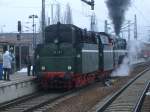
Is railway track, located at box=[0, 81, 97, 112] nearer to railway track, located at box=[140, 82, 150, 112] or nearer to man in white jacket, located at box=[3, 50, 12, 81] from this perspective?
man in white jacket, located at box=[3, 50, 12, 81]

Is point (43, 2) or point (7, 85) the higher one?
point (43, 2)

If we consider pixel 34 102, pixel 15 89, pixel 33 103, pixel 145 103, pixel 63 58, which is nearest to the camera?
pixel 145 103

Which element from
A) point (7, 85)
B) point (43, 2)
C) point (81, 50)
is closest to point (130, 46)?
point (43, 2)

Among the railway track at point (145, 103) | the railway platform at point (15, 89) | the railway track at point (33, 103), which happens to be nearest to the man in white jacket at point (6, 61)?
the railway platform at point (15, 89)

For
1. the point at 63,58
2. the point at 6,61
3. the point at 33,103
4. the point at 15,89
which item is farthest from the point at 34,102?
the point at 6,61

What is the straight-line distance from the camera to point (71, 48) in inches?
973

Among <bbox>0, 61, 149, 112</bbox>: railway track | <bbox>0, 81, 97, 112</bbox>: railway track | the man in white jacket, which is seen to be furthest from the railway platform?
the man in white jacket

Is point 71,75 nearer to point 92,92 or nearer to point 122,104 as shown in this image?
point 92,92

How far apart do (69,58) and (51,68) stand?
1.10 meters

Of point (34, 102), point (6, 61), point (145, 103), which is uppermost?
point (6, 61)

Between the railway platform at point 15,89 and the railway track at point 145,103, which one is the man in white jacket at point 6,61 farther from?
the railway track at point 145,103

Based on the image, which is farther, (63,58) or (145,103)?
(63,58)

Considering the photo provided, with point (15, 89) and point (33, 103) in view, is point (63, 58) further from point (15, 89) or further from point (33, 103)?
point (33, 103)

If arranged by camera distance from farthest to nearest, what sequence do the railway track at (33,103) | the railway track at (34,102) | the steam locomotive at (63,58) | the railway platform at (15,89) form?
the steam locomotive at (63,58), the railway platform at (15,89), the railway track at (34,102), the railway track at (33,103)
